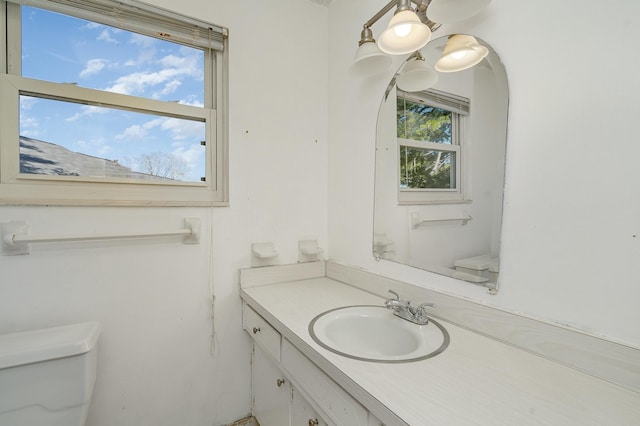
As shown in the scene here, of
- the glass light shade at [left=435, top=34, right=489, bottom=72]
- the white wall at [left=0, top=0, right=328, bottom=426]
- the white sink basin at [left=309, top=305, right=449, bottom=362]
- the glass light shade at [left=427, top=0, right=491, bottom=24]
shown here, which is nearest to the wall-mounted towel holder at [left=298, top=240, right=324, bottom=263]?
the white wall at [left=0, top=0, right=328, bottom=426]

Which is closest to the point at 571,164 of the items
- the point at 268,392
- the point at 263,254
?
the point at 263,254

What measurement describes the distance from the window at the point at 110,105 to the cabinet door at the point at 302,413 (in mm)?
924

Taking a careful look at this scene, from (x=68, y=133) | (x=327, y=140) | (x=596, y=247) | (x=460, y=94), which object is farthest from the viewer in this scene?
(x=327, y=140)

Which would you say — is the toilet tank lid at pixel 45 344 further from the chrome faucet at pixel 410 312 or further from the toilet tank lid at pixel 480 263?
the toilet tank lid at pixel 480 263

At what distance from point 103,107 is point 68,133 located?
0.18 metres

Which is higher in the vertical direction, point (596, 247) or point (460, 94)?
point (460, 94)

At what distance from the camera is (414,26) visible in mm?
984

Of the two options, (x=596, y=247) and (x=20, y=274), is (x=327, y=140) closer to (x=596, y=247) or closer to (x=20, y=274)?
(x=596, y=247)

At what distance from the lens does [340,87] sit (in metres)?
1.61

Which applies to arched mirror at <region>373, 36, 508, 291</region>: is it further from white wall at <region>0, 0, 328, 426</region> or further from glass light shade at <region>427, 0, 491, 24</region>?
white wall at <region>0, 0, 328, 426</region>

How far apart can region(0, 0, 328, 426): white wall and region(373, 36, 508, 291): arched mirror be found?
532 millimetres

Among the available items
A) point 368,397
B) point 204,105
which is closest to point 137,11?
point 204,105

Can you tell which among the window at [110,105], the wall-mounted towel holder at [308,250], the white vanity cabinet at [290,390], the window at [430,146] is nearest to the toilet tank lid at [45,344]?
the window at [110,105]

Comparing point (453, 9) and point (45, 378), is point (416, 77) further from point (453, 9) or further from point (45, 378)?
point (45, 378)
